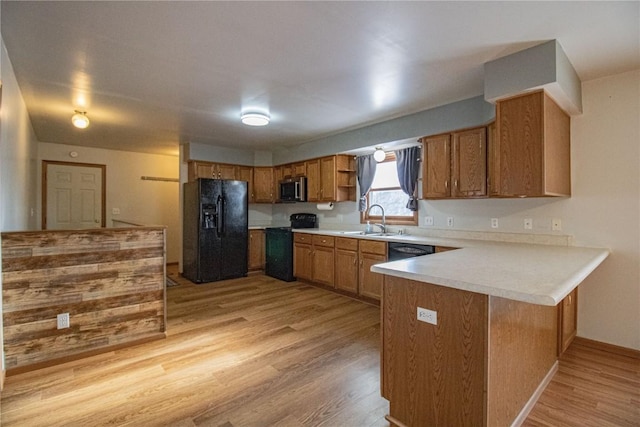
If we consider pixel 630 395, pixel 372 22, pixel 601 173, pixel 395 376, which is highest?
pixel 372 22

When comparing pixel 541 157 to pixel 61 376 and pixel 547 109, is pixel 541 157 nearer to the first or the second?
pixel 547 109

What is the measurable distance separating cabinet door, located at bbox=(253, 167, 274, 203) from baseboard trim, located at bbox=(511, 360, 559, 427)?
494 cm

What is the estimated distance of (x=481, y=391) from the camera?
4.75 feet

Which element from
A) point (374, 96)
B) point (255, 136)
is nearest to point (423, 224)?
point (374, 96)

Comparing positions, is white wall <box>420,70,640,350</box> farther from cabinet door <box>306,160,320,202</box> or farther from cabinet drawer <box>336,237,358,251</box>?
cabinet door <box>306,160,320,202</box>

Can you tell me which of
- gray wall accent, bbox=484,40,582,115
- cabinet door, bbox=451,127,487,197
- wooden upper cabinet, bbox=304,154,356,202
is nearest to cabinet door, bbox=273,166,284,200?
wooden upper cabinet, bbox=304,154,356,202

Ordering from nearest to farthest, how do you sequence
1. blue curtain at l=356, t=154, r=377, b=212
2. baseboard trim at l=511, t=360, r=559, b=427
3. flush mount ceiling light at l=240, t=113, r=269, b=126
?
baseboard trim at l=511, t=360, r=559, b=427 → flush mount ceiling light at l=240, t=113, r=269, b=126 → blue curtain at l=356, t=154, r=377, b=212

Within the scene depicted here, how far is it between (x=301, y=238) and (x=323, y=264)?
26.0 inches

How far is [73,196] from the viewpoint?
5730 millimetres

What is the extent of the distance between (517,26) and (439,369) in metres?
2.13

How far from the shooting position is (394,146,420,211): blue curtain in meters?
4.04

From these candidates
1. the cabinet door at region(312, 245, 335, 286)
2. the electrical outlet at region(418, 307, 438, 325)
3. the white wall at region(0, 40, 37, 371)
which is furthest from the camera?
the cabinet door at region(312, 245, 335, 286)

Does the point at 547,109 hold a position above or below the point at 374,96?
below

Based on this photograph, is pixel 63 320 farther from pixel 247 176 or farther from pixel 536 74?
pixel 536 74
